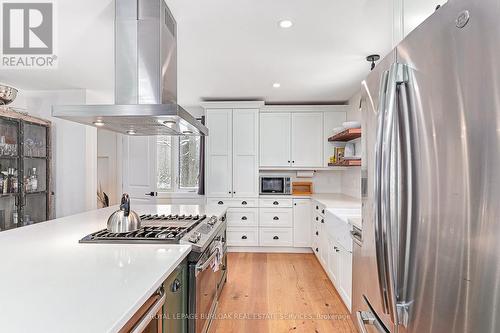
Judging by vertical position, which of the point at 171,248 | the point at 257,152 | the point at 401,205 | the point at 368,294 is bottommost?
the point at 368,294

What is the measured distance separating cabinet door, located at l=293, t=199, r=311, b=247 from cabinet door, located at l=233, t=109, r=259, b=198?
2.39ft

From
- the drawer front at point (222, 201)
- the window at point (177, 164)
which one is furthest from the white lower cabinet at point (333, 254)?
the window at point (177, 164)

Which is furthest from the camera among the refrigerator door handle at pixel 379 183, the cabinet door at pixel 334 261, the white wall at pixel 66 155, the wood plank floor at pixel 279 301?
the white wall at pixel 66 155

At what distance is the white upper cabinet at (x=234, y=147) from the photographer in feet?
14.7

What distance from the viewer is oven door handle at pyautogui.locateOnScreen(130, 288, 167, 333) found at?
96cm

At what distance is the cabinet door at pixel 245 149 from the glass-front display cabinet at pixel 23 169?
255 cm

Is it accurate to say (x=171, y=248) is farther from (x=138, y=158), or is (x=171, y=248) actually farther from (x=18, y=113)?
(x=138, y=158)

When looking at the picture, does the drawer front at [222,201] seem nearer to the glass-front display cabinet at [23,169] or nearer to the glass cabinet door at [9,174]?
the glass-front display cabinet at [23,169]

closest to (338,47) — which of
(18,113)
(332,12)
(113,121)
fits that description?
(332,12)

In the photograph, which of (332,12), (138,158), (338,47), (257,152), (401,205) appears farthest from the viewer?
(138,158)

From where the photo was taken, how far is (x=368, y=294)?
4.26 feet

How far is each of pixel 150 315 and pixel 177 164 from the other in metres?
4.18

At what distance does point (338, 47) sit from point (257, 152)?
7.04 feet

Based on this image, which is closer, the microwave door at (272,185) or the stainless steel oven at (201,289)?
the stainless steel oven at (201,289)
